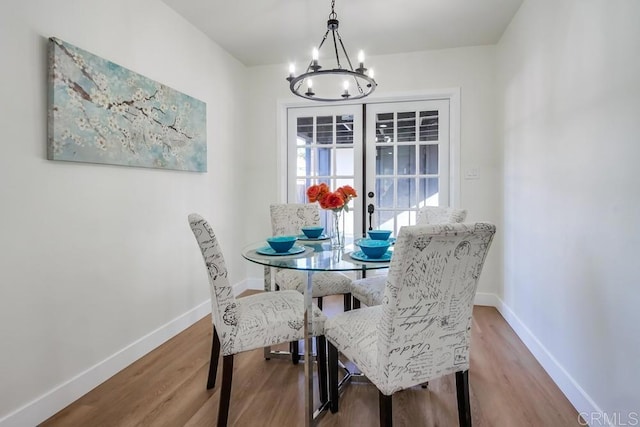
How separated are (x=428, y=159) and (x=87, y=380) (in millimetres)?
3204

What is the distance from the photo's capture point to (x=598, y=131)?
4.99ft

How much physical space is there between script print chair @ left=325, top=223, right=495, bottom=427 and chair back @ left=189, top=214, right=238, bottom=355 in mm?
581

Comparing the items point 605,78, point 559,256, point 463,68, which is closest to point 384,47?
point 463,68

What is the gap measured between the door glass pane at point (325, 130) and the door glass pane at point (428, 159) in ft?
3.16

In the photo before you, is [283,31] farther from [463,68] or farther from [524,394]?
[524,394]

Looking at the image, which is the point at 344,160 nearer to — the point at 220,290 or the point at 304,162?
the point at 304,162

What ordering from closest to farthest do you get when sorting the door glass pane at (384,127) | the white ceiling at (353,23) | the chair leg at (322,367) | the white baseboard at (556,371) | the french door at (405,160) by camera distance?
the white baseboard at (556,371) < the chair leg at (322,367) < the white ceiling at (353,23) < the french door at (405,160) < the door glass pane at (384,127)

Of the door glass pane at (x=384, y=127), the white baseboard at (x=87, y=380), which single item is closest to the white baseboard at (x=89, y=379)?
the white baseboard at (x=87, y=380)

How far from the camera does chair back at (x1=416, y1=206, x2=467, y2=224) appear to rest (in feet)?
6.89

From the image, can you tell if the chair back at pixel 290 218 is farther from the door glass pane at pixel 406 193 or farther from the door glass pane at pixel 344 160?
the door glass pane at pixel 406 193

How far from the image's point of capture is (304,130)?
3.73 metres

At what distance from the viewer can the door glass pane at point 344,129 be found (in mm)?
3609

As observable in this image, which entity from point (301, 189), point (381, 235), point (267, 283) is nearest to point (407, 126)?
point (301, 189)

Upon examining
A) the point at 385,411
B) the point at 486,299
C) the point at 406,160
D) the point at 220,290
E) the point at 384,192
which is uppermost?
the point at 406,160
